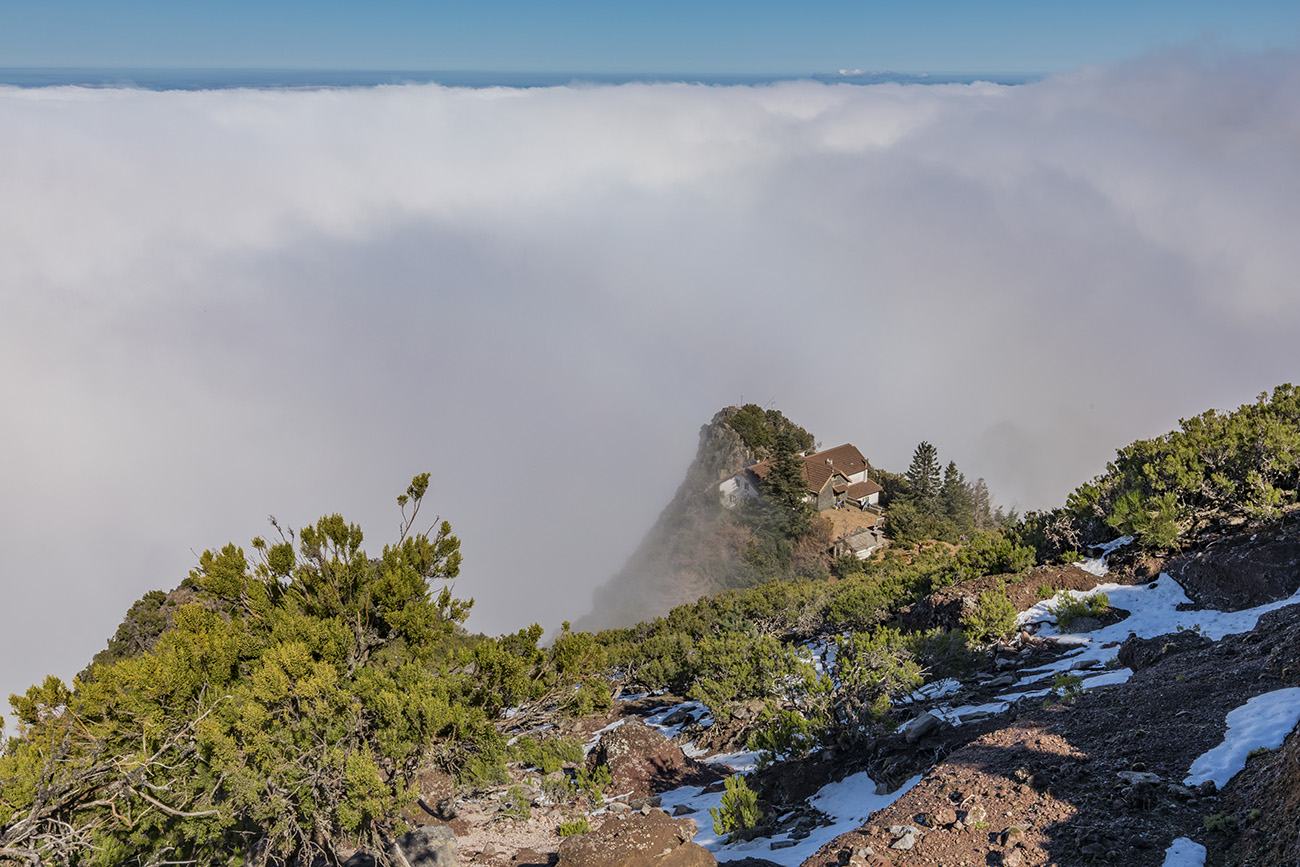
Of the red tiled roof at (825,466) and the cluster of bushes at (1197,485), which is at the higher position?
the red tiled roof at (825,466)

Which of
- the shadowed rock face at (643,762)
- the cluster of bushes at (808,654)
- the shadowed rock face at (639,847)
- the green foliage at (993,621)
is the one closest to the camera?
the shadowed rock face at (639,847)

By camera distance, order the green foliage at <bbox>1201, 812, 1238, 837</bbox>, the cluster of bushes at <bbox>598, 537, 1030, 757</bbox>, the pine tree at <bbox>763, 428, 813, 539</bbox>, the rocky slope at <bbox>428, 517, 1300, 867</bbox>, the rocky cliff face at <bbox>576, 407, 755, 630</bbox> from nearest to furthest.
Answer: the green foliage at <bbox>1201, 812, 1238, 837</bbox> → the rocky slope at <bbox>428, 517, 1300, 867</bbox> → the cluster of bushes at <bbox>598, 537, 1030, 757</bbox> → the pine tree at <bbox>763, 428, 813, 539</bbox> → the rocky cliff face at <bbox>576, 407, 755, 630</bbox>

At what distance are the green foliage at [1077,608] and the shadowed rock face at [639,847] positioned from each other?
25.7 feet

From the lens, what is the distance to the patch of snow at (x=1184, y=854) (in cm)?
537

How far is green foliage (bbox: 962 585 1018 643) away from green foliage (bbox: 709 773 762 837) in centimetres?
561

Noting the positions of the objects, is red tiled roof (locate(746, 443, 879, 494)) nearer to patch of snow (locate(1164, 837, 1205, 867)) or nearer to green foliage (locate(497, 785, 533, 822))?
green foliage (locate(497, 785, 533, 822))

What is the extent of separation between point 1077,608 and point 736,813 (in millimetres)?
7118

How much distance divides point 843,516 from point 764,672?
138ft

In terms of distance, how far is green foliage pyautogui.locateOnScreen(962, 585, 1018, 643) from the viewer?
12.5m

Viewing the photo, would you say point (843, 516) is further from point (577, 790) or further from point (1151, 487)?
point (577, 790)

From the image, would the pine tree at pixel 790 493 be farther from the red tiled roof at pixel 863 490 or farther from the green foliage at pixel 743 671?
the green foliage at pixel 743 671

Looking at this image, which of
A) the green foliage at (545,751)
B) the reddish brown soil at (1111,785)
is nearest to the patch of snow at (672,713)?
the green foliage at (545,751)

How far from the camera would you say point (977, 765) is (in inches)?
284

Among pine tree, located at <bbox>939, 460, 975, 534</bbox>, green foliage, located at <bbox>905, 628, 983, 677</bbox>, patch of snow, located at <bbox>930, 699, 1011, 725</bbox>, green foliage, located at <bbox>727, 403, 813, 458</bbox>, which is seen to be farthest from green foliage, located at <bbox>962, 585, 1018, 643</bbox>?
green foliage, located at <bbox>727, 403, 813, 458</bbox>
